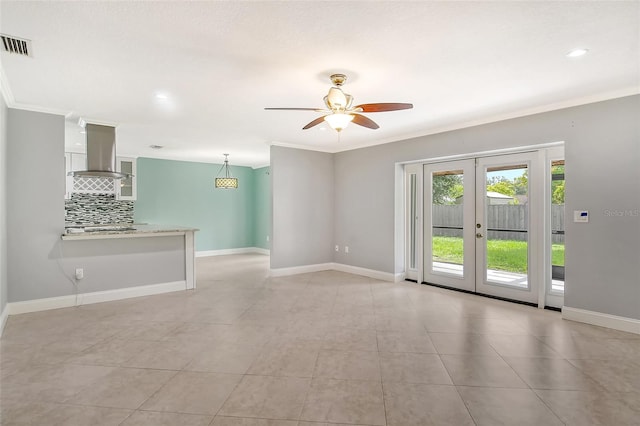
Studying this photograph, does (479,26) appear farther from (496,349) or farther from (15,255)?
(15,255)

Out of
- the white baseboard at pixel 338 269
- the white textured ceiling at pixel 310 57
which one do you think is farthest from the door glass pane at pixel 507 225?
the white baseboard at pixel 338 269

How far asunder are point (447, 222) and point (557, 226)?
59.0 inches

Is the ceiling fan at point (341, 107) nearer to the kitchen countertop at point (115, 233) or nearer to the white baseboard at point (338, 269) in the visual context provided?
the kitchen countertop at point (115, 233)

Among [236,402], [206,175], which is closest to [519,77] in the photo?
[236,402]

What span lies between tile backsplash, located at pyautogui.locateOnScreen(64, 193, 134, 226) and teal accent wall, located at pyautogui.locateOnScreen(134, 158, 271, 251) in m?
0.26

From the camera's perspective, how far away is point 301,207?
6656 mm

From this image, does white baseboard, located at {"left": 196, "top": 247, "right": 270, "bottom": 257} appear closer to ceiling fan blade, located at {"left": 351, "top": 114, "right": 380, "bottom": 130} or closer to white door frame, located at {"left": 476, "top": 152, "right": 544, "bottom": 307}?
white door frame, located at {"left": 476, "top": 152, "right": 544, "bottom": 307}

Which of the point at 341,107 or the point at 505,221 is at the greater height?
the point at 341,107

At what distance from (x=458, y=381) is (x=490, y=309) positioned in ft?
7.18

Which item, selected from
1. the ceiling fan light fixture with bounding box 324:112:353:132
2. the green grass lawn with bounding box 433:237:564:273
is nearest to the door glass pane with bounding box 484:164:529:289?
the green grass lawn with bounding box 433:237:564:273

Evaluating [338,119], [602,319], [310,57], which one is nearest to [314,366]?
[338,119]

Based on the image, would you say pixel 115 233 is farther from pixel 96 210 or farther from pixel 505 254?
pixel 505 254

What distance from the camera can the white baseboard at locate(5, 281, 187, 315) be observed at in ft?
13.4

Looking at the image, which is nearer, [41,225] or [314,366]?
[314,366]
